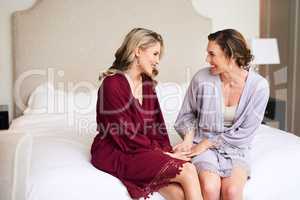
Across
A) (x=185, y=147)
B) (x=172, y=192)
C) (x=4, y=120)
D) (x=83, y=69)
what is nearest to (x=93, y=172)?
(x=172, y=192)

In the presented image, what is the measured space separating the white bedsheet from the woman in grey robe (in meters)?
0.10

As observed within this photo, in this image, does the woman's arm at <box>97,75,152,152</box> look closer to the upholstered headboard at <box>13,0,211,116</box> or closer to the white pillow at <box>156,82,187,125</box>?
the white pillow at <box>156,82,187,125</box>

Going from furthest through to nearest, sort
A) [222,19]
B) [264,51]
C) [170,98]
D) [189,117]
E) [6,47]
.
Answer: [222,19] → [264,51] → [6,47] → [170,98] → [189,117]

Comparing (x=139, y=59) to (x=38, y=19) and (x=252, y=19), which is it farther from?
(x=252, y=19)

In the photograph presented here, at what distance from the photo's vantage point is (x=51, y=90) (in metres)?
3.04

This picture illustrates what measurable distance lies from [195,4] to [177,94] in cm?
100

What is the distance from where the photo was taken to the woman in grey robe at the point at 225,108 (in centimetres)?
185

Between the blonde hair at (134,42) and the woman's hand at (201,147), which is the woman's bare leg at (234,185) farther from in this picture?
the blonde hair at (134,42)

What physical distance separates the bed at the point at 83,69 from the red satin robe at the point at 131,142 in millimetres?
142

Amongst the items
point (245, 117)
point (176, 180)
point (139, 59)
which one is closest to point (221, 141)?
point (245, 117)

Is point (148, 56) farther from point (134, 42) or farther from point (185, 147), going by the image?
point (185, 147)

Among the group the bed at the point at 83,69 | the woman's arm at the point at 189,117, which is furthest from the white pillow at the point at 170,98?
the woman's arm at the point at 189,117

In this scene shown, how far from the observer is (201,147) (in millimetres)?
1901

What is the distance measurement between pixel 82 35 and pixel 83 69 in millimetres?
280
